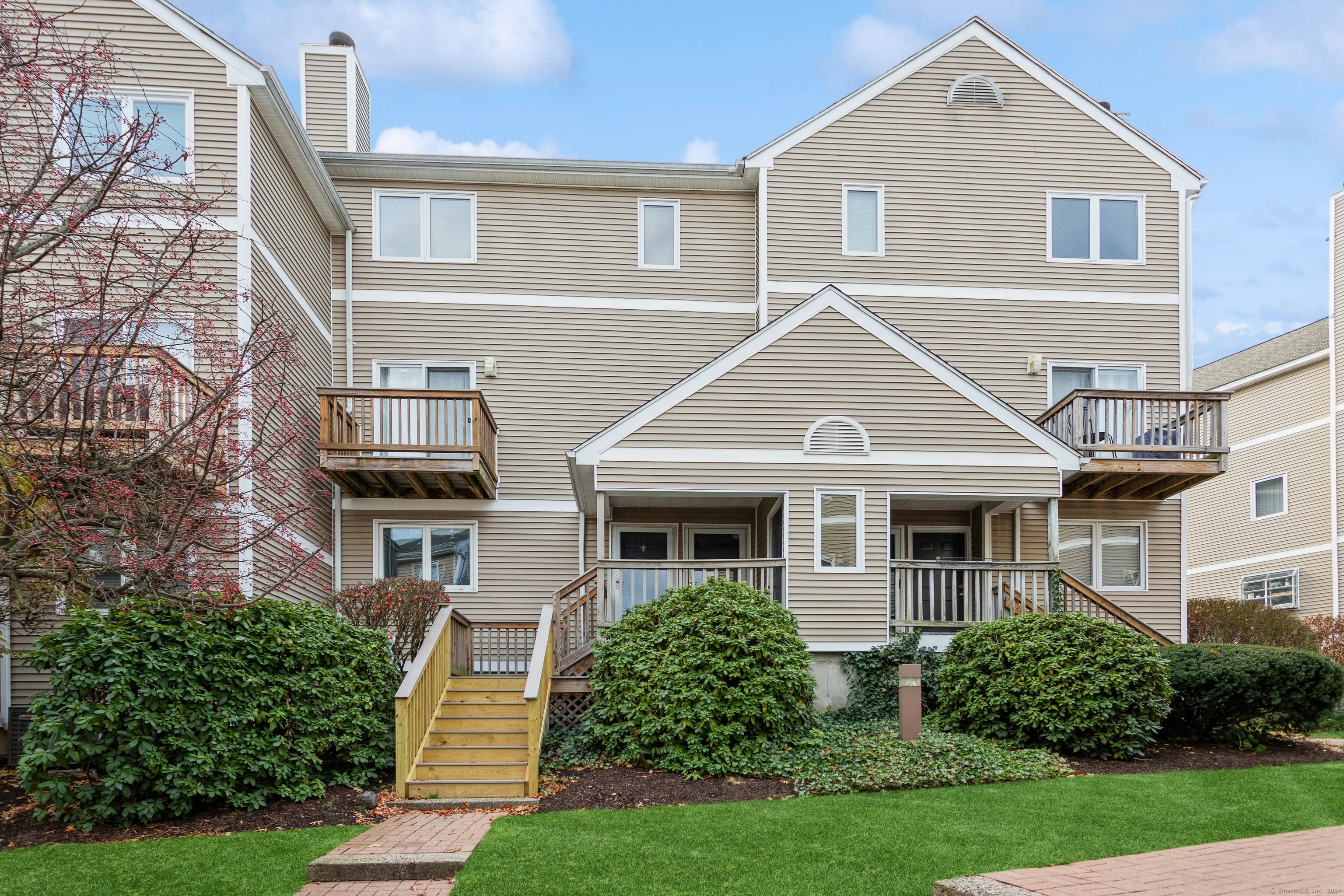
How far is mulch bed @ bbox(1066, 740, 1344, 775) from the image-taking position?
36.6ft

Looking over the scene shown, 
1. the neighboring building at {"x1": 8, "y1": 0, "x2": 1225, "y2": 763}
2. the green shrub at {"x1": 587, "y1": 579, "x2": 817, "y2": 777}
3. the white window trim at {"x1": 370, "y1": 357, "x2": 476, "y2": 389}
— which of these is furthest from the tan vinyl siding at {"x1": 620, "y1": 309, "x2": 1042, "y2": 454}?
the white window trim at {"x1": 370, "y1": 357, "x2": 476, "y2": 389}

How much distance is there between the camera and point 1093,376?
17.6 m

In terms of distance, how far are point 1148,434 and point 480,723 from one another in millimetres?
10869

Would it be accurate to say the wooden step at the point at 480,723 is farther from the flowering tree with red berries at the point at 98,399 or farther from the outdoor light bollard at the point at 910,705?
the outdoor light bollard at the point at 910,705

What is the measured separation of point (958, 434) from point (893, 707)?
377 centimetres

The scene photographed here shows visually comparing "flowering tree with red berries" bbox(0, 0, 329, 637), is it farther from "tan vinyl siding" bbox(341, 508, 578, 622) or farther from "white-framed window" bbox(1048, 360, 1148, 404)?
"white-framed window" bbox(1048, 360, 1148, 404)

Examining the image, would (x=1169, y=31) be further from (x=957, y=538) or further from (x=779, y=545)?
(x=779, y=545)

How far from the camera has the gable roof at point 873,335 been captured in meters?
13.9

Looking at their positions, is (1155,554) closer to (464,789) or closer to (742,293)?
(742,293)

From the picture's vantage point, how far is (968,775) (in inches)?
411

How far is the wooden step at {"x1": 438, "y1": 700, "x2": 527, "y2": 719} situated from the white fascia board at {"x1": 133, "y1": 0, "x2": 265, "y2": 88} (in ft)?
27.8

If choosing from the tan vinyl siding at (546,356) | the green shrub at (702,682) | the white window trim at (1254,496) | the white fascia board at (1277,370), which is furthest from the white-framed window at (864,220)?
the white window trim at (1254,496)

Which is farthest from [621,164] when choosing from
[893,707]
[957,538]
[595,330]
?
[893,707]

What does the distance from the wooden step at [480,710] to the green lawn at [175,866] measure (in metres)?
3.05
